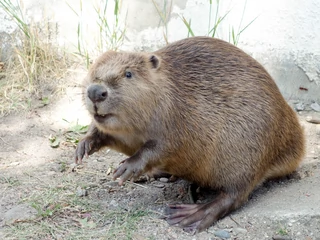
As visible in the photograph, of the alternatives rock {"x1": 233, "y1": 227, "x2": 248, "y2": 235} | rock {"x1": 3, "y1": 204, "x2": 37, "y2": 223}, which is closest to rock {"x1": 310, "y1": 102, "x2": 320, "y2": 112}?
rock {"x1": 233, "y1": 227, "x2": 248, "y2": 235}

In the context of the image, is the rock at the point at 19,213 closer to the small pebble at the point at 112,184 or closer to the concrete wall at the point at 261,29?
the small pebble at the point at 112,184

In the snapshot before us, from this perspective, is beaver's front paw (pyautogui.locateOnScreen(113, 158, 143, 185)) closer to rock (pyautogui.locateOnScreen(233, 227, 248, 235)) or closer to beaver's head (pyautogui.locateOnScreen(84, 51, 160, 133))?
beaver's head (pyautogui.locateOnScreen(84, 51, 160, 133))

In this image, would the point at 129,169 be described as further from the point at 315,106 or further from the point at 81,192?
the point at 315,106

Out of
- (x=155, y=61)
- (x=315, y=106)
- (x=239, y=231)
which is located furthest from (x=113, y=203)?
(x=315, y=106)

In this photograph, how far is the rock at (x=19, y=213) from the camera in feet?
11.3

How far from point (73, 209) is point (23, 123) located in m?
1.61

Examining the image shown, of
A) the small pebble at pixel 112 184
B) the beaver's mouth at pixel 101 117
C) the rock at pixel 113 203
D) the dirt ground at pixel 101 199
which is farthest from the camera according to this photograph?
the small pebble at pixel 112 184

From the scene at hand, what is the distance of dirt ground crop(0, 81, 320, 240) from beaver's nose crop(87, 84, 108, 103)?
2.67 ft

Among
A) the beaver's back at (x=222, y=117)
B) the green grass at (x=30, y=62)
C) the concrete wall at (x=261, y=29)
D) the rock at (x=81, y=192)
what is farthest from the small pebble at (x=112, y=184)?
the concrete wall at (x=261, y=29)

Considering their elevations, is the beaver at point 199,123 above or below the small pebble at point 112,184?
above

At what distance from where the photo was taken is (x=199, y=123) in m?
3.61

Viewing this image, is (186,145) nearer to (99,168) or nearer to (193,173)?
(193,173)

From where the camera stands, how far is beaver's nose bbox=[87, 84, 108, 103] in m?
3.12

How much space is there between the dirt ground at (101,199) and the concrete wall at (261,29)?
1.87 feet
